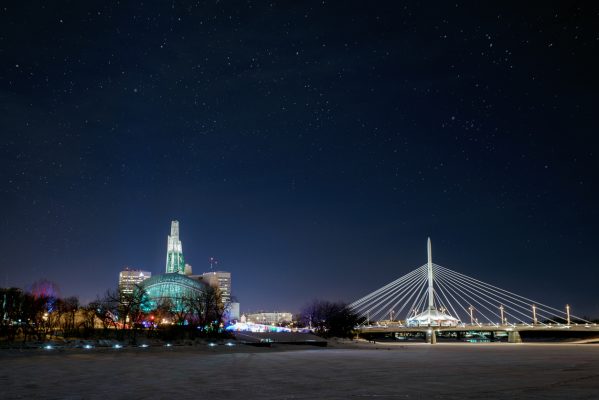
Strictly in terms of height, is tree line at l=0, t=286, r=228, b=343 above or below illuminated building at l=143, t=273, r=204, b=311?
below

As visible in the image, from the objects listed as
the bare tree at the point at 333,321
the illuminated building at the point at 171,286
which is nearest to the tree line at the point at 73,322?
the bare tree at the point at 333,321

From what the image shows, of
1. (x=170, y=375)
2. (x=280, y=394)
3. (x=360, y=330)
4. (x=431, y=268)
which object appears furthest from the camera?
(x=360, y=330)

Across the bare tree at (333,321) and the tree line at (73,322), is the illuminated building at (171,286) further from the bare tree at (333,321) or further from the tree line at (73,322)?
the tree line at (73,322)

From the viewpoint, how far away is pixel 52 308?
9644 centimetres

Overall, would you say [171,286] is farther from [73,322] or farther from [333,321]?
[73,322]

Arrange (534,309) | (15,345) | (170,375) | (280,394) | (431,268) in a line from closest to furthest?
(280,394) → (170,375) → (15,345) → (431,268) → (534,309)

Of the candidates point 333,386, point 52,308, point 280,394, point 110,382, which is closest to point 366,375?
point 333,386

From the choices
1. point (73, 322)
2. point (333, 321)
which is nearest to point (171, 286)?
point (333, 321)

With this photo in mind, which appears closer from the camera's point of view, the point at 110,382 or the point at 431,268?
the point at 110,382

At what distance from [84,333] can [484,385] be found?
6255cm

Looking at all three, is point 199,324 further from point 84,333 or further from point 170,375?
point 170,375

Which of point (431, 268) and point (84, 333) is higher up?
point (431, 268)

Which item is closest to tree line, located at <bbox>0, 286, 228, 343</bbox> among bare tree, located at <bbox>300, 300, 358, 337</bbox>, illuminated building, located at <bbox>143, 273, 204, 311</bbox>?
bare tree, located at <bbox>300, 300, 358, 337</bbox>

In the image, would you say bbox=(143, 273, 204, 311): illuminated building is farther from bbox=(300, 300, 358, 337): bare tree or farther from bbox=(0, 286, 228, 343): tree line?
bbox=(0, 286, 228, 343): tree line
